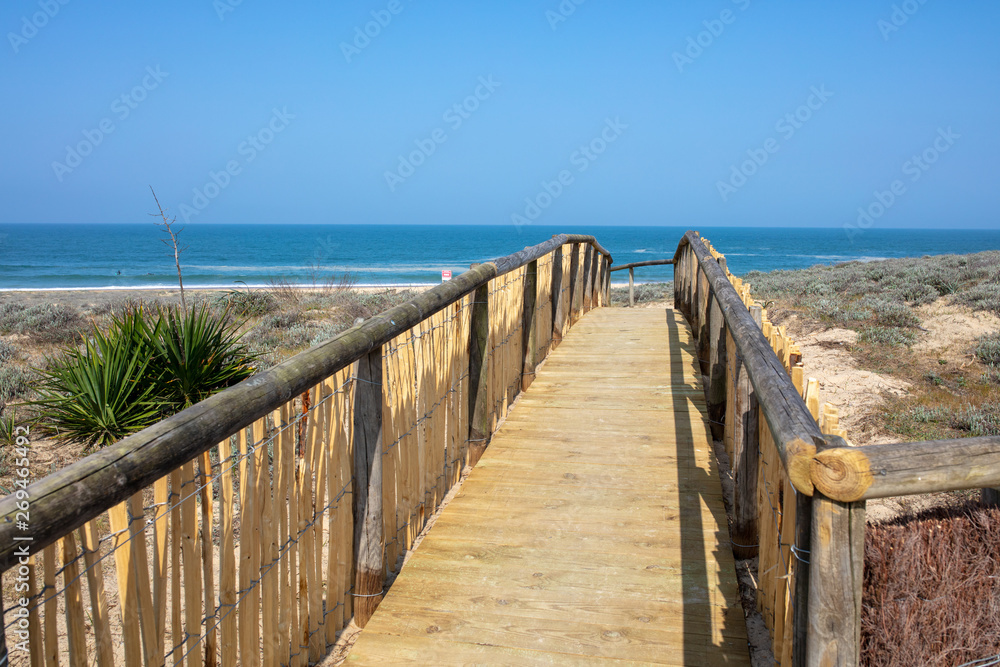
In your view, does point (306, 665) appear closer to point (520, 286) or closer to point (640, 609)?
point (640, 609)

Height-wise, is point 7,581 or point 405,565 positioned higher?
point 405,565

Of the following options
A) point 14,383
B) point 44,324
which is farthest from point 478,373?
point 44,324

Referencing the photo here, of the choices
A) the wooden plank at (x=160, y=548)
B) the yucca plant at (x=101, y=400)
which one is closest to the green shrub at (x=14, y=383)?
the yucca plant at (x=101, y=400)

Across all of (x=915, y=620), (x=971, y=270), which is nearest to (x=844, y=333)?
(x=971, y=270)

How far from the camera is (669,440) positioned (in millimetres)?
4945

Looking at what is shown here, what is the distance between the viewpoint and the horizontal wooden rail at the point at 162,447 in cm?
127

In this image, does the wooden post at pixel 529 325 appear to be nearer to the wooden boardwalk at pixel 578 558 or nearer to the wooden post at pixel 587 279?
the wooden boardwalk at pixel 578 558

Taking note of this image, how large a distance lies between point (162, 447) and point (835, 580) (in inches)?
65.9

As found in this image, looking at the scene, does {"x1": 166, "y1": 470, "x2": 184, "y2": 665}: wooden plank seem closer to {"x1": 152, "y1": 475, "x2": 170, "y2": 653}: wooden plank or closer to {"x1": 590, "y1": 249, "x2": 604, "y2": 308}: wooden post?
{"x1": 152, "y1": 475, "x2": 170, "y2": 653}: wooden plank

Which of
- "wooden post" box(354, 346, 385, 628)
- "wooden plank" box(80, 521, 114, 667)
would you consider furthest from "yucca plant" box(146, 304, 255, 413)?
"wooden plank" box(80, 521, 114, 667)

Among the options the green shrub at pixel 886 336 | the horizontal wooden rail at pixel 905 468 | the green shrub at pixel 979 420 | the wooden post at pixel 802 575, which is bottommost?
the green shrub at pixel 979 420

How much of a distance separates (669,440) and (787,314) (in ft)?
27.7

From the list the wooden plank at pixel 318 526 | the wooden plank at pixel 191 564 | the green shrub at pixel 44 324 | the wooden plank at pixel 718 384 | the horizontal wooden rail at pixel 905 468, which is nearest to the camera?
the horizontal wooden rail at pixel 905 468
